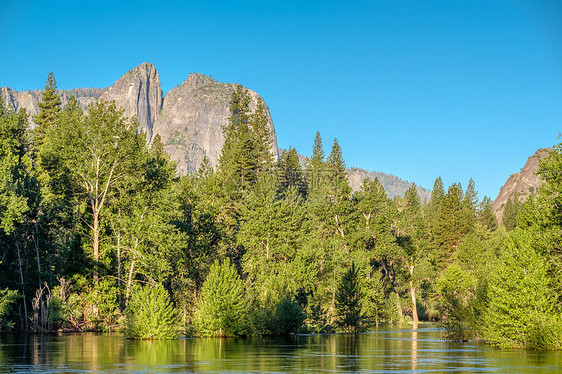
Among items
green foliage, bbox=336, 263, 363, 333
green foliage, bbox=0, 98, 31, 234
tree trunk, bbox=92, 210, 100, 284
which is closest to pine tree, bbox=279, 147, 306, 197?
green foliage, bbox=336, 263, 363, 333

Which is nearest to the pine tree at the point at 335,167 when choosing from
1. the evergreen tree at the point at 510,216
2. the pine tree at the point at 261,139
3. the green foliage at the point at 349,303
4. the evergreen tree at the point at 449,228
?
the pine tree at the point at 261,139

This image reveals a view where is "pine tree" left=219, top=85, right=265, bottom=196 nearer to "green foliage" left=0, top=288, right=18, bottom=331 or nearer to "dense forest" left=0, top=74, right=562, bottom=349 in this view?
"dense forest" left=0, top=74, right=562, bottom=349

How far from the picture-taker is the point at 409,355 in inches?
1191

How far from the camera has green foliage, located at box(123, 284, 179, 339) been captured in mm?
39406

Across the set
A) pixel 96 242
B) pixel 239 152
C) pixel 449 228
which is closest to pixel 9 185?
pixel 96 242

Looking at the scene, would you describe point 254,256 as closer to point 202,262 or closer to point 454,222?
point 202,262

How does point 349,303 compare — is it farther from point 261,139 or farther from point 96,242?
point 261,139

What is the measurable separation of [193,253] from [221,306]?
93.0 ft

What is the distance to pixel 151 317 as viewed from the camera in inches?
1588

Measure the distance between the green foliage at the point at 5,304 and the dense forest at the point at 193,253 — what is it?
238mm

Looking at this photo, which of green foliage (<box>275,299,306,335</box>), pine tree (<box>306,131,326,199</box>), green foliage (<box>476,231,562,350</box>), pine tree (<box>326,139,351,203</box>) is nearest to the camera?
green foliage (<box>476,231,562,350</box>)

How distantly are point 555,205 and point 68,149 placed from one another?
44319mm

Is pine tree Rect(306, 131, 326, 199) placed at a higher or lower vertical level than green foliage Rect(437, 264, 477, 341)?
higher

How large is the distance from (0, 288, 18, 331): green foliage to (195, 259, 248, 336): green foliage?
15151 millimetres
